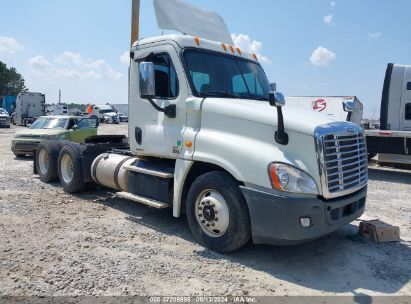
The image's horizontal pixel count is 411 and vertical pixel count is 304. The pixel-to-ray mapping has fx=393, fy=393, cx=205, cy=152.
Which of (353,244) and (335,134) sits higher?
(335,134)

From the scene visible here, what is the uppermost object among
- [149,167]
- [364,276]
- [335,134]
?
[335,134]

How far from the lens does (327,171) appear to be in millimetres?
4414

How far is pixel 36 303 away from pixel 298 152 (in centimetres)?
312

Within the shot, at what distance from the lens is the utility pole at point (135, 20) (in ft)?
28.9

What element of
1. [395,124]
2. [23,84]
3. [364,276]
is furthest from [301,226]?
[23,84]

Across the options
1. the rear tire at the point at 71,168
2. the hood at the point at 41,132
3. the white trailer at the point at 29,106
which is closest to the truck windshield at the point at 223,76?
the rear tire at the point at 71,168

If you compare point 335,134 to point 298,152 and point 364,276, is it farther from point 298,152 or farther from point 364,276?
point 364,276

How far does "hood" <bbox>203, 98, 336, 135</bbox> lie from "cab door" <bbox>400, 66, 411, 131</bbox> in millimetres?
9023

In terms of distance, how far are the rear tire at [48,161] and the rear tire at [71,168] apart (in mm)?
429

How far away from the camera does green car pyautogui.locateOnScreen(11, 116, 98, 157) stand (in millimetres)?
14219

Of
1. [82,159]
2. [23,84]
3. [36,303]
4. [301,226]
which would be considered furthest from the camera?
[23,84]

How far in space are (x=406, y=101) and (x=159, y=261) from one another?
10.8m

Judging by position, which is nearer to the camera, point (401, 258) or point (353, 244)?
point (401, 258)

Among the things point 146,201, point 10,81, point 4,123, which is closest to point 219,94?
point 146,201
